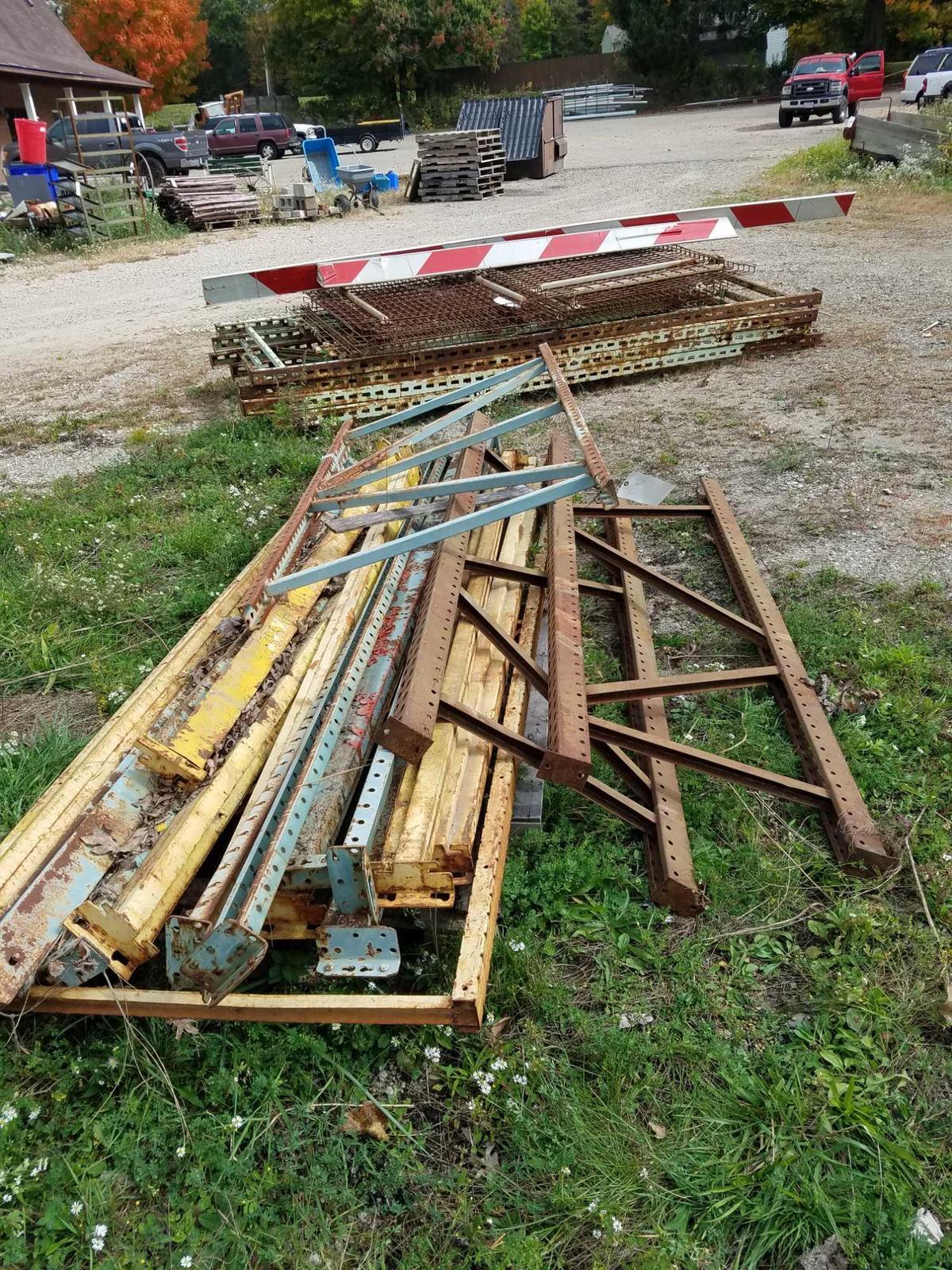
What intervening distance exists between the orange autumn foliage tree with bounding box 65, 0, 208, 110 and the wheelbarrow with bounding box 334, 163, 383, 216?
30536mm

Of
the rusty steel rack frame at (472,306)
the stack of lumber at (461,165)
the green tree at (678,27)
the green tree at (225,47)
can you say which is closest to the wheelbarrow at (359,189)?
the stack of lumber at (461,165)

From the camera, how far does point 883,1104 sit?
7.43ft

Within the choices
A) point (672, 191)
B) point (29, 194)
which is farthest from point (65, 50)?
point (672, 191)

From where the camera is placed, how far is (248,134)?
30.9 metres

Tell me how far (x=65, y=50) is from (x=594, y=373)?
1262 inches

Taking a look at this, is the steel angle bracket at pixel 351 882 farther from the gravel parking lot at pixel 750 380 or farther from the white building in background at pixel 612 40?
the white building in background at pixel 612 40

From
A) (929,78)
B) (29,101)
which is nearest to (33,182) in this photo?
(29,101)

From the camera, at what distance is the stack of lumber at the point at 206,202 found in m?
17.4

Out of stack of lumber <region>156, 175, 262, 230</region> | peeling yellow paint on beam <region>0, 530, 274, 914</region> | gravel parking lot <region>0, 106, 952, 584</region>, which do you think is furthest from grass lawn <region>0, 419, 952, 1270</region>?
stack of lumber <region>156, 175, 262, 230</region>

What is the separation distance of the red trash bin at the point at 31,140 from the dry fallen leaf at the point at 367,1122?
2054 cm

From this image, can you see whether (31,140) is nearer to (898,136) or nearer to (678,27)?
(898,136)

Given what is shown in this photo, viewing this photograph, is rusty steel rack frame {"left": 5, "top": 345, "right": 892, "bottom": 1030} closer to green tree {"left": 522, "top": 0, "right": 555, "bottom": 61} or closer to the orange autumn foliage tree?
the orange autumn foliage tree

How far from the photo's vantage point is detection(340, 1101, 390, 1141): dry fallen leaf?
229 cm

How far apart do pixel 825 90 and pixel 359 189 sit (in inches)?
662
